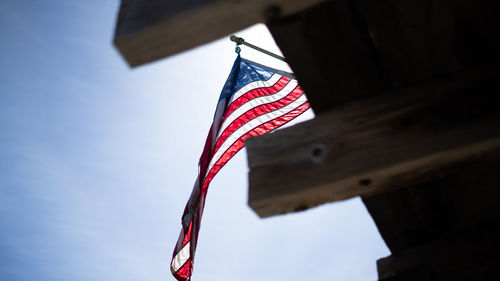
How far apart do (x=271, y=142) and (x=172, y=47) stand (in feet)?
1.60

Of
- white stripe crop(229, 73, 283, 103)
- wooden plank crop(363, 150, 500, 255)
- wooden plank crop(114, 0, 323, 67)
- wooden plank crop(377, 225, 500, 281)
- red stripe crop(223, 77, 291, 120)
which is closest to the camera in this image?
wooden plank crop(114, 0, 323, 67)

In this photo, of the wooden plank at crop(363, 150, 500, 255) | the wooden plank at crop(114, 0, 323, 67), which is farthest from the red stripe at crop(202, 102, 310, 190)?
the wooden plank at crop(114, 0, 323, 67)

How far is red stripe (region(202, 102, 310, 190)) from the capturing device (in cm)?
433

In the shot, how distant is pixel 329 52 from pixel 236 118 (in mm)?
3565

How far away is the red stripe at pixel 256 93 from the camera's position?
4967 millimetres

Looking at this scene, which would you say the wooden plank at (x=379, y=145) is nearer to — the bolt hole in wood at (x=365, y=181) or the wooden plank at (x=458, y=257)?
the bolt hole in wood at (x=365, y=181)

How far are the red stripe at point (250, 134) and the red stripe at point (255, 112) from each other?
135 millimetres

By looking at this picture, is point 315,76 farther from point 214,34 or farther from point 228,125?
point 228,125

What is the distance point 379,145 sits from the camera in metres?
1.25

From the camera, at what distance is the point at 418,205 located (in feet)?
5.45

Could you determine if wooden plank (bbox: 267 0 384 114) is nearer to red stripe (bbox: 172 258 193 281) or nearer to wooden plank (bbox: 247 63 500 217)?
wooden plank (bbox: 247 63 500 217)

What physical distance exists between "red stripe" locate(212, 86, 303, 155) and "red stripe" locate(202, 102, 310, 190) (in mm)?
135

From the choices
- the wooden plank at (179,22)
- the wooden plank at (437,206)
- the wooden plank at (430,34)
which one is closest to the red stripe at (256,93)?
the wooden plank at (437,206)

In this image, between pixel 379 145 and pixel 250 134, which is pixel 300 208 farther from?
pixel 250 134
